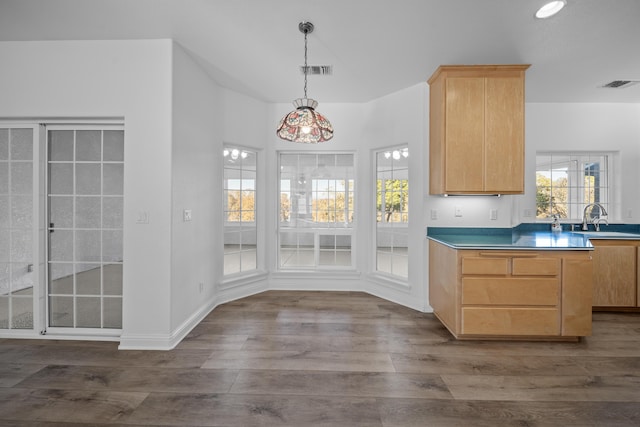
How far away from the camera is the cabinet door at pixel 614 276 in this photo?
3.75 meters

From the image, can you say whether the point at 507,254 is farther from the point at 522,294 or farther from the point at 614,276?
the point at 614,276

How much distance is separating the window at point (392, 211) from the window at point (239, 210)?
183 cm

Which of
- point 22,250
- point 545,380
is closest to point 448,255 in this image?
point 545,380

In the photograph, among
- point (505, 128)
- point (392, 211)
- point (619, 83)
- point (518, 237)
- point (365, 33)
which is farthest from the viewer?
point (392, 211)

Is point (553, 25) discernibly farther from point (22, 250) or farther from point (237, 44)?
point (22, 250)

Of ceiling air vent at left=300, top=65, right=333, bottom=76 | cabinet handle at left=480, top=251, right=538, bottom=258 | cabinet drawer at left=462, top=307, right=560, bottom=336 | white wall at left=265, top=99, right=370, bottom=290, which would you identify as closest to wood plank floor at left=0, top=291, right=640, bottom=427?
cabinet drawer at left=462, top=307, right=560, bottom=336

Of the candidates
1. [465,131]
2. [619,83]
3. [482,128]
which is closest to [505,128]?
[482,128]

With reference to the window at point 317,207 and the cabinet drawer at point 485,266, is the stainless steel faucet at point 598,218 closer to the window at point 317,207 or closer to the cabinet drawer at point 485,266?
the cabinet drawer at point 485,266

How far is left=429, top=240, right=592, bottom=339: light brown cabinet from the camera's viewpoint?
2.86m

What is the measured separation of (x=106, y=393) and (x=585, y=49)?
5.04 metres

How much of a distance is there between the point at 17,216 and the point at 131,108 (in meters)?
1.57

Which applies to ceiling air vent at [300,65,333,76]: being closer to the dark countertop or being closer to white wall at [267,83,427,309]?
white wall at [267,83,427,309]

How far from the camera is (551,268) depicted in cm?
287

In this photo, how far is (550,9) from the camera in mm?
2354
